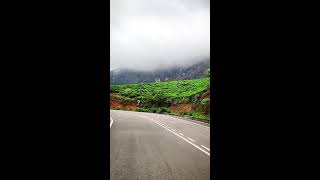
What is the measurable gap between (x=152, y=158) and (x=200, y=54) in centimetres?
16418

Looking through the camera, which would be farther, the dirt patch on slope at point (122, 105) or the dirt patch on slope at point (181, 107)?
the dirt patch on slope at point (122, 105)

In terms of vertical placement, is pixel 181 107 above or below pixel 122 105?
above

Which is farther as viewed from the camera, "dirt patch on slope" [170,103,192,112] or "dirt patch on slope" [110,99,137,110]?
"dirt patch on slope" [110,99,137,110]

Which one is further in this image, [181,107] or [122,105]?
[122,105]
